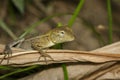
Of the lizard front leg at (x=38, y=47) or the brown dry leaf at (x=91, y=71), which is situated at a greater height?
the lizard front leg at (x=38, y=47)

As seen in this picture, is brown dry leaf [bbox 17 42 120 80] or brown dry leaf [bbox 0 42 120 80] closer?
brown dry leaf [bbox 0 42 120 80]

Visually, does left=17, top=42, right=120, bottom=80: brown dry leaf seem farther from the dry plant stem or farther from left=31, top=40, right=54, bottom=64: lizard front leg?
left=31, top=40, right=54, bottom=64: lizard front leg

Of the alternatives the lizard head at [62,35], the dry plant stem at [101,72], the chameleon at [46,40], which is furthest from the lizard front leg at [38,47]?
the dry plant stem at [101,72]

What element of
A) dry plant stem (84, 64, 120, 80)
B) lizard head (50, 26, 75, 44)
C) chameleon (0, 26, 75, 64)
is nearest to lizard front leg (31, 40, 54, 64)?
chameleon (0, 26, 75, 64)

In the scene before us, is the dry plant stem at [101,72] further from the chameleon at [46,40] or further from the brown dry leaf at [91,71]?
the chameleon at [46,40]

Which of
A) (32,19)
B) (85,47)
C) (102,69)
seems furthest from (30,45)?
(32,19)

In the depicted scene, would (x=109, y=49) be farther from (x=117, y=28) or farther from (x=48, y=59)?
(x=117, y=28)

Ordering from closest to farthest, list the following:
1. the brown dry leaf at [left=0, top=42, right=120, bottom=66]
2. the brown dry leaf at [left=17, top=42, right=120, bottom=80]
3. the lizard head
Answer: the brown dry leaf at [left=0, top=42, right=120, bottom=66] → the brown dry leaf at [left=17, top=42, right=120, bottom=80] → the lizard head

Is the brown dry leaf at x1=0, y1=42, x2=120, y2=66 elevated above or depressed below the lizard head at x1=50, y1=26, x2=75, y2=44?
below
